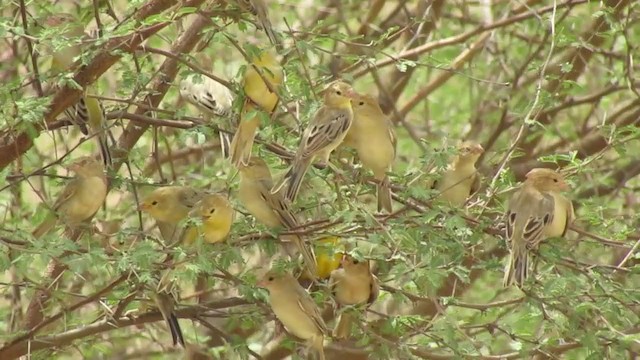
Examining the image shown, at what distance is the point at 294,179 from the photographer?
434 cm

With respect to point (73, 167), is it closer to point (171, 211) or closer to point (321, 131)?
point (171, 211)

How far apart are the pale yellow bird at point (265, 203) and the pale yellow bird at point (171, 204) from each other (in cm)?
20

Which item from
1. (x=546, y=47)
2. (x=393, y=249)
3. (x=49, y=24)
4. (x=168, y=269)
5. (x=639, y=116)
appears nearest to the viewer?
(x=168, y=269)

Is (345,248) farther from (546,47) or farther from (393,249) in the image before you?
(546,47)

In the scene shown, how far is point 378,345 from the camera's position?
469 centimetres

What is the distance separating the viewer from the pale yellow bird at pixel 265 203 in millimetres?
4383

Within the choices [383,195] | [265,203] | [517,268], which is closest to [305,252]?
[265,203]

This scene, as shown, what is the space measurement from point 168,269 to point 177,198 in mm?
642

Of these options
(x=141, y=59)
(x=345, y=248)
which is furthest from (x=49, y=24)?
(x=345, y=248)

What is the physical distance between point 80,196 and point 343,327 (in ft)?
3.63

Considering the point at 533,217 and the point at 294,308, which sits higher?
the point at 533,217

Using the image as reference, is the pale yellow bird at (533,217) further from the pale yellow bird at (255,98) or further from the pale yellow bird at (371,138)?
the pale yellow bird at (255,98)

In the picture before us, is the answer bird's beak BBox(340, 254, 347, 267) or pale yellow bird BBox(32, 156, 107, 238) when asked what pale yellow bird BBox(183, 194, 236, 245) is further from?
bird's beak BBox(340, 254, 347, 267)

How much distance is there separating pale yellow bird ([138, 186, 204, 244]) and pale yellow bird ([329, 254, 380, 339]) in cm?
63
